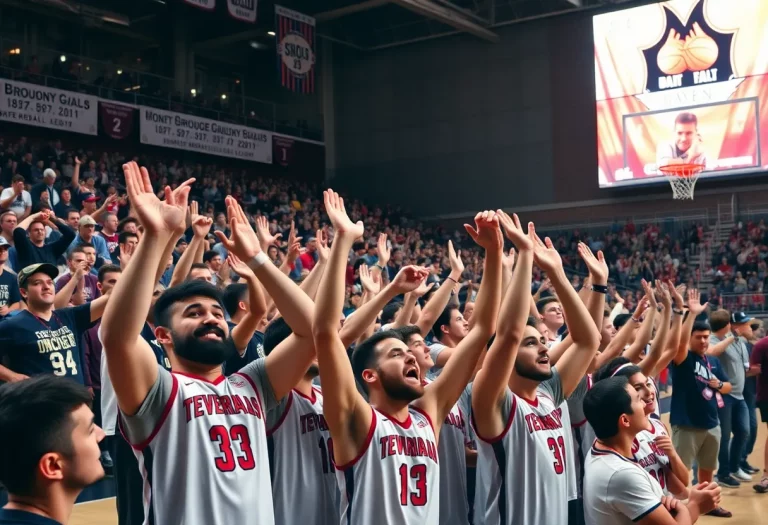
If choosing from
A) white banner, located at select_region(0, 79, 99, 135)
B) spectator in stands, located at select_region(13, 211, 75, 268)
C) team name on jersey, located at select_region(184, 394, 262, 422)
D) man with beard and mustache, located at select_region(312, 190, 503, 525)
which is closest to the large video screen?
white banner, located at select_region(0, 79, 99, 135)

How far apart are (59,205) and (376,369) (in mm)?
9797

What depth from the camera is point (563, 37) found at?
23969 millimetres

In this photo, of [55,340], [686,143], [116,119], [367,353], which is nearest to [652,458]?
[367,353]

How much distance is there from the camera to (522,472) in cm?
384

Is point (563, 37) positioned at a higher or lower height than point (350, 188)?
higher

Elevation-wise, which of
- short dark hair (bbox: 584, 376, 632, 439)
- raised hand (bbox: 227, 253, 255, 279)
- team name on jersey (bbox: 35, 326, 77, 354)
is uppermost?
raised hand (bbox: 227, 253, 255, 279)

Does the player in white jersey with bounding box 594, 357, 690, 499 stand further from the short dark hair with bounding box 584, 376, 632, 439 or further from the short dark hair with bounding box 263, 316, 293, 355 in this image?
the short dark hair with bounding box 263, 316, 293, 355

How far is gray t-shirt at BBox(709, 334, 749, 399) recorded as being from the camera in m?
8.52

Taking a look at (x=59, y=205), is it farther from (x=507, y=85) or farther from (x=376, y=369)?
(x=507, y=85)

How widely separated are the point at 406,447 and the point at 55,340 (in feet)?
10.3

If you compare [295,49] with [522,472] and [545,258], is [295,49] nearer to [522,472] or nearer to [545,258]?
[545,258]

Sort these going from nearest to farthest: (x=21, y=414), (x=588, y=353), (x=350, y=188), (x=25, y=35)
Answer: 1. (x=21, y=414)
2. (x=588, y=353)
3. (x=25, y=35)
4. (x=350, y=188)

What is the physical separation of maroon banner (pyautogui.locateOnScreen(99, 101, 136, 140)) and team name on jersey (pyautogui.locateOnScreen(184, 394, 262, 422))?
1732 centimetres

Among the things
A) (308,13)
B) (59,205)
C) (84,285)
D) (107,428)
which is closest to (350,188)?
(308,13)
